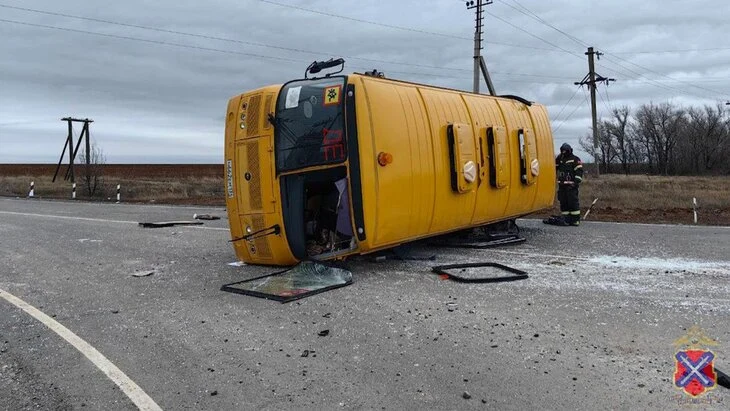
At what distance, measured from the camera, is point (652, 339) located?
412 centimetres

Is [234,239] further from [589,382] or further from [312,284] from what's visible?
[589,382]

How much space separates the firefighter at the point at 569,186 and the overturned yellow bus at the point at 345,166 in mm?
4036

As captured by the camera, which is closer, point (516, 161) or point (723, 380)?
point (723, 380)

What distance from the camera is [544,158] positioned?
9.76 m

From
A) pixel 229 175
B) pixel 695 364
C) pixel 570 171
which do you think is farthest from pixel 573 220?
pixel 695 364

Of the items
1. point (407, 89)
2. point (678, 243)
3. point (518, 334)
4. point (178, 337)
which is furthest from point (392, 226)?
point (678, 243)

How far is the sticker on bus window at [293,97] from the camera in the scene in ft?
21.5

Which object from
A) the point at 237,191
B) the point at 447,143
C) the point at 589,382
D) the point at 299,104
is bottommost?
the point at 589,382

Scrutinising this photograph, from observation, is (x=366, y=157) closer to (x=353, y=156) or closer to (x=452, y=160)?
(x=353, y=156)

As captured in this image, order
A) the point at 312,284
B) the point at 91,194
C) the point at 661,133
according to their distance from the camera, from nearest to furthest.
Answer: the point at 312,284 < the point at 91,194 < the point at 661,133

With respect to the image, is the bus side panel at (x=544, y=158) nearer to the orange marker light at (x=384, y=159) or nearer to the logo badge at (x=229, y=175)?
the orange marker light at (x=384, y=159)

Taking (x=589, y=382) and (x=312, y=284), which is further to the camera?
(x=312, y=284)

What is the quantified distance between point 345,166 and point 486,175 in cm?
269

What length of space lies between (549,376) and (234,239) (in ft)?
15.8
